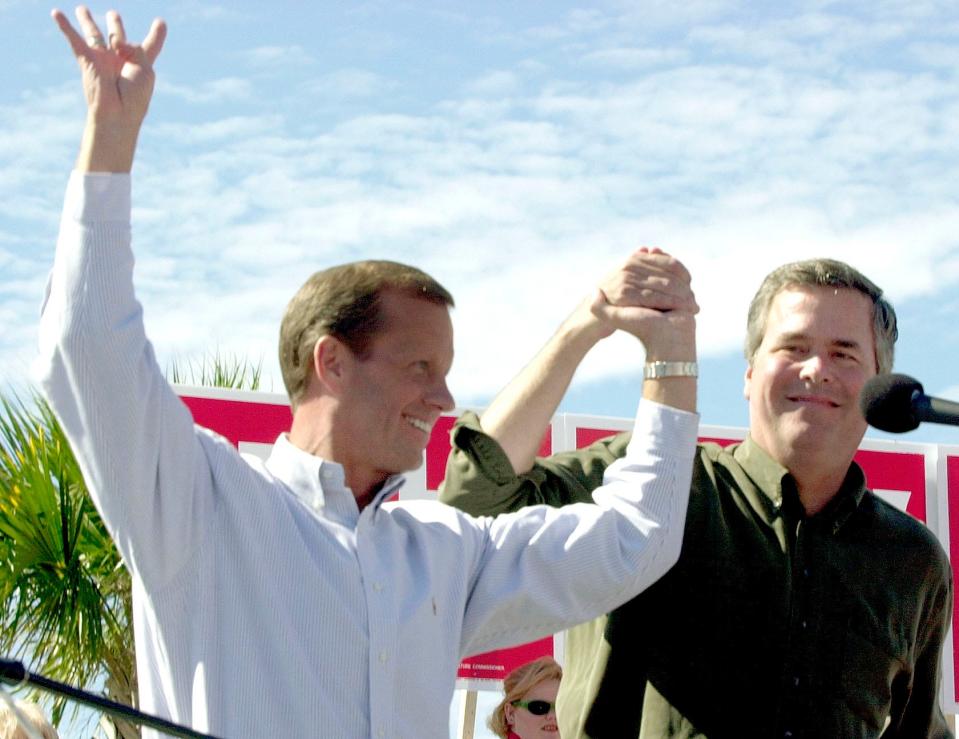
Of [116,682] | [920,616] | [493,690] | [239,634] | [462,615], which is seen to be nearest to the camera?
[239,634]

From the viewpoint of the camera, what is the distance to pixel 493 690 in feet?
24.2

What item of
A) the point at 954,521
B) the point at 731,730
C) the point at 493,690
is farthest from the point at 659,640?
the point at 954,521

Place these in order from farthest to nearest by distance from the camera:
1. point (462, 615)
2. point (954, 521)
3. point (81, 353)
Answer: point (954, 521) < point (462, 615) < point (81, 353)

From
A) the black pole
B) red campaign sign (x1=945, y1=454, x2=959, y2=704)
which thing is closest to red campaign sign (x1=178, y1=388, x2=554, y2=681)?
red campaign sign (x1=945, y1=454, x2=959, y2=704)

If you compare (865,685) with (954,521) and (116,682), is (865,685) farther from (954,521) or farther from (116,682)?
(116,682)

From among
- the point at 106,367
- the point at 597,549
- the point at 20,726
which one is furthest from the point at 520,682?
the point at 106,367

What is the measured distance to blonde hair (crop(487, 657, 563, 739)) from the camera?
664cm

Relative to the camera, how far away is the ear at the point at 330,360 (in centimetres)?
273

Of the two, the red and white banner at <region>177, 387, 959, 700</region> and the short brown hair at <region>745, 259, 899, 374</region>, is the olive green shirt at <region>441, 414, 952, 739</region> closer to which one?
the short brown hair at <region>745, 259, 899, 374</region>

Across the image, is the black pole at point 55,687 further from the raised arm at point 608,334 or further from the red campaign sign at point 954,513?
the red campaign sign at point 954,513

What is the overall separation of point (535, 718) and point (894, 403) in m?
4.45

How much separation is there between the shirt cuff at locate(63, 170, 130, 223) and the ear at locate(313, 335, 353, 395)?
1.69 feet

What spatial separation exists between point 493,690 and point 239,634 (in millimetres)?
5037

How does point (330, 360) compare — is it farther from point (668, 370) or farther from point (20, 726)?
point (20, 726)
